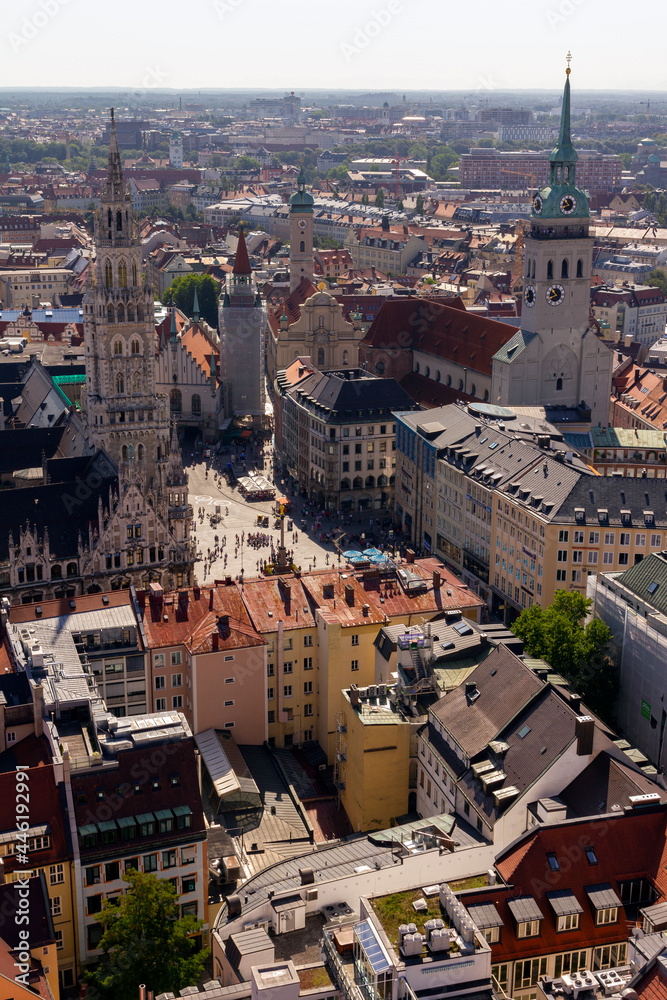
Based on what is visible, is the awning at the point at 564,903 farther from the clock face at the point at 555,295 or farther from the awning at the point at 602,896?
the clock face at the point at 555,295

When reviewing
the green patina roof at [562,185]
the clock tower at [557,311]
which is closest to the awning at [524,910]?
the clock tower at [557,311]

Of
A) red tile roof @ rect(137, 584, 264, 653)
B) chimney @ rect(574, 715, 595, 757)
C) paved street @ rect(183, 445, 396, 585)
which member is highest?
chimney @ rect(574, 715, 595, 757)

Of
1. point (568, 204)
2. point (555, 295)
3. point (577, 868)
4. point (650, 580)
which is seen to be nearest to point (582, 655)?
point (650, 580)

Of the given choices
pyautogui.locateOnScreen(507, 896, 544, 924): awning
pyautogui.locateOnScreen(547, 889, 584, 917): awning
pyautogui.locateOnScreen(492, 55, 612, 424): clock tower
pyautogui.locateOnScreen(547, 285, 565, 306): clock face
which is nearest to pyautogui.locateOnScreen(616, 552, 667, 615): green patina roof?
pyautogui.locateOnScreen(547, 889, 584, 917): awning

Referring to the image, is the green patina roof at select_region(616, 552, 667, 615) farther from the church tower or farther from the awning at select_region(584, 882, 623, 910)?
the church tower

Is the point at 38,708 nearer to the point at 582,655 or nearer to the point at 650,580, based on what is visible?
the point at 582,655

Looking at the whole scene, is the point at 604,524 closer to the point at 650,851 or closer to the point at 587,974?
the point at 650,851

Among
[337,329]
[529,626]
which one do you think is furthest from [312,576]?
[337,329]
